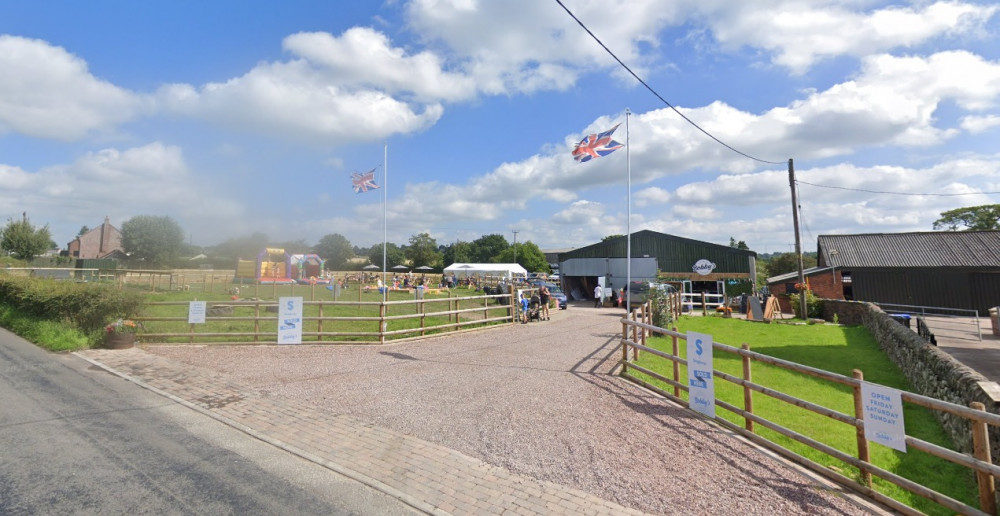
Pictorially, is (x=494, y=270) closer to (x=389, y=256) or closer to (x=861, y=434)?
(x=861, y=434)

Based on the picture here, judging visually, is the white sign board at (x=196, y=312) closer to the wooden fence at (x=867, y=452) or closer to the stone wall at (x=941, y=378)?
the wooden fence at (x=867, y=452)

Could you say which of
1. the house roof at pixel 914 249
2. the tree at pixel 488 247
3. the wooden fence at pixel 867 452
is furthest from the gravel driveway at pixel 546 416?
the tree at pixel 488 247

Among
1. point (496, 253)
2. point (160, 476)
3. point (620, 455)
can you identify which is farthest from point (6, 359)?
point (496, 253)

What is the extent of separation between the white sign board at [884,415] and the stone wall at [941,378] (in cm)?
114

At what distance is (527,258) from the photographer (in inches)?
3814

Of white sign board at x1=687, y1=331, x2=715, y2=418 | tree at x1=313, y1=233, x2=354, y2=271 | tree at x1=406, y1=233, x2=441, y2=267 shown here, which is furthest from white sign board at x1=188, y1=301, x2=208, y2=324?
tree at x1=313, y1=233, x2=354, y2=271

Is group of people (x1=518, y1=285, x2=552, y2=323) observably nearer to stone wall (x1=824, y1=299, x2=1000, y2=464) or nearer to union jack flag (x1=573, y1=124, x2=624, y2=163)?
union jack flag (x1=573, y1=124, x2=624, y2=163)

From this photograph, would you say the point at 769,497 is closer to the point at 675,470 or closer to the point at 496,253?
the point at 675,470

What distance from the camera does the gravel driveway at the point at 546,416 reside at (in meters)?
4.66

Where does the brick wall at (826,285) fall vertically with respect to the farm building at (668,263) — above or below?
below

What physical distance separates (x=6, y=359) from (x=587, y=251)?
1326 inches

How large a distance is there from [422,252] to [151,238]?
4103cm

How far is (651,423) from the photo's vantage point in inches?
258

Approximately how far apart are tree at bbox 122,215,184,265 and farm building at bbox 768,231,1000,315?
6578cm
